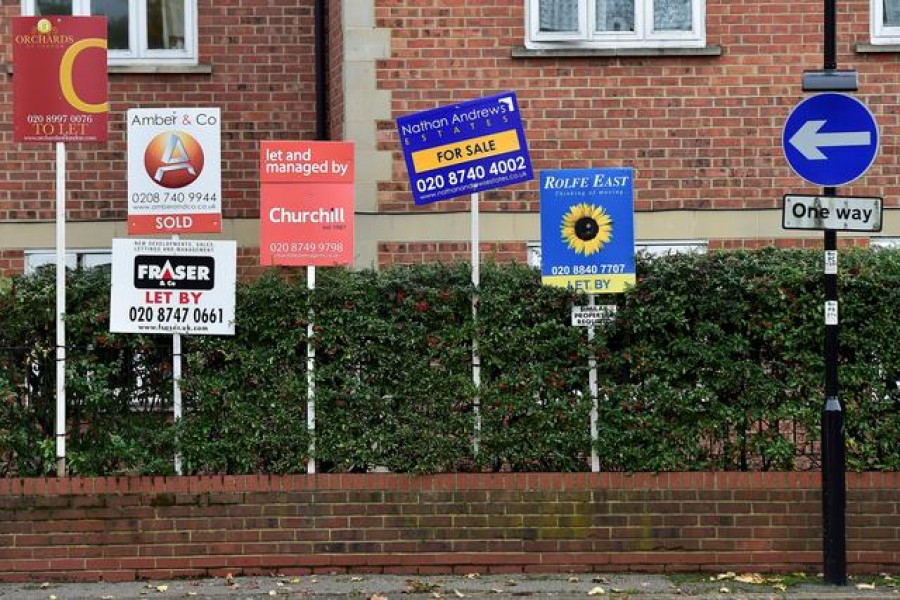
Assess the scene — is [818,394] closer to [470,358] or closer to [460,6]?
[470,358]

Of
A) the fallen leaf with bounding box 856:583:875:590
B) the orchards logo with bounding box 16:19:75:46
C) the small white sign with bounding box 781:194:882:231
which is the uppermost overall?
the orchards logo with bounding box 16:19:75:46

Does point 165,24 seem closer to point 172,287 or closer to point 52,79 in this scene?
point 52,79

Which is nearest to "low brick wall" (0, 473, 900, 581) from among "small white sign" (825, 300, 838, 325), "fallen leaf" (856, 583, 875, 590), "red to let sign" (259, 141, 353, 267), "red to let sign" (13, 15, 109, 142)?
"fallen leaf" (856, 583, 875, 590)

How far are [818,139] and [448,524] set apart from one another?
3.64 meters

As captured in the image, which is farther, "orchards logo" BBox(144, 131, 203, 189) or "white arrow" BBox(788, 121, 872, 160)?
"orchards logo" BBox(144, 131, 203, 189)

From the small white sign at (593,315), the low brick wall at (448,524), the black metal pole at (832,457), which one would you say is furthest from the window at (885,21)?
the low brick wall at (448,524)

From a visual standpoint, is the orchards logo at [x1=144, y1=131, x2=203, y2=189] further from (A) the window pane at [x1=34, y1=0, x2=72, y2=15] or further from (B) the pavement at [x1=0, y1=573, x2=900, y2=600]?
(A) the window pane at [x1=34, y1=0, x2=72, y2=15]

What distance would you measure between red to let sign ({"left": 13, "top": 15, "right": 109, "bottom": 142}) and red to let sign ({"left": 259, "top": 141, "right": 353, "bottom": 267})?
1294mm

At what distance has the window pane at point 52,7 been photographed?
42.7ft

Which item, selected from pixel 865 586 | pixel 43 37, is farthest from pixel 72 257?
pixel 865 586

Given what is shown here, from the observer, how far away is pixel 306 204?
390 inches

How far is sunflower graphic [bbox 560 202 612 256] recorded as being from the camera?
980 cm

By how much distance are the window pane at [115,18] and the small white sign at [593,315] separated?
18.9ft

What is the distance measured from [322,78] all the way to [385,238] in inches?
72.9
